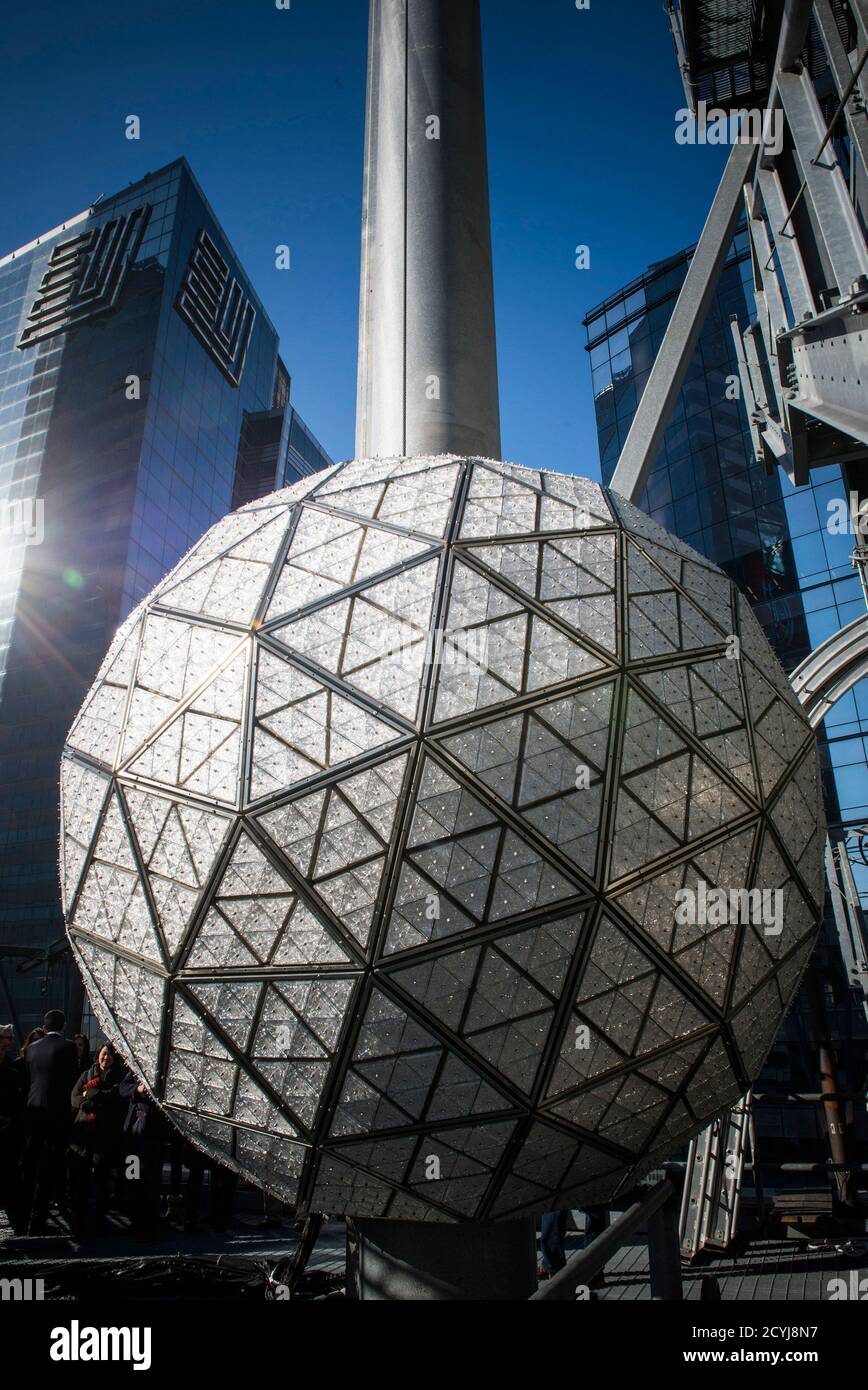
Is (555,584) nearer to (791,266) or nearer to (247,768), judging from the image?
(247,768)

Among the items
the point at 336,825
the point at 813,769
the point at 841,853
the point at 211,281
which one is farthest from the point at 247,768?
the point at 211,281

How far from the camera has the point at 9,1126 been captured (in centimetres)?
733

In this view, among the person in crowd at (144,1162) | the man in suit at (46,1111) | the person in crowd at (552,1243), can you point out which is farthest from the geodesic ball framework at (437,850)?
the person in crowd at (144,1162)

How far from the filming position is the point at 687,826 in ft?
6.04

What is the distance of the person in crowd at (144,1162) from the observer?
23.4 ft

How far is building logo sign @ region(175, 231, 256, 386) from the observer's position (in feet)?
190

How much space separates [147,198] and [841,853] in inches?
2628

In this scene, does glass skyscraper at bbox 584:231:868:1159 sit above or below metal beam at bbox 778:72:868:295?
above

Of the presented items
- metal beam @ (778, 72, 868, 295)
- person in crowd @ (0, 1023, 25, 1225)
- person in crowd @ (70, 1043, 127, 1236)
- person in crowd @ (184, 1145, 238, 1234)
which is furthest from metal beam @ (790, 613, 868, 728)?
person in crowd @ (0, 1023, 25, 1225)

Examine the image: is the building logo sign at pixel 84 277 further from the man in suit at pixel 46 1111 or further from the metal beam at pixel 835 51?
the metal beam at pixel 835 51

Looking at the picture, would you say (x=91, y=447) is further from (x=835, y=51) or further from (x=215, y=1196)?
(x=835, y=51)

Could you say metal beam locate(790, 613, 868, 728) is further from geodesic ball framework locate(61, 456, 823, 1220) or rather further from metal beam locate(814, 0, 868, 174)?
geodesic ball framework locate(61, 456, 823, 1220)

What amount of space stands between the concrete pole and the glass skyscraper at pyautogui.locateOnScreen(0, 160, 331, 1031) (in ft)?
160

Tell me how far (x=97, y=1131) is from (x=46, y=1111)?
1176 millimetres
